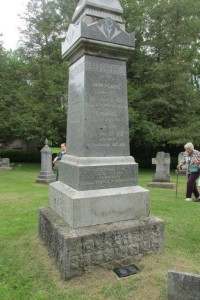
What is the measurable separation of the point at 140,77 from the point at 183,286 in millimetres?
20217

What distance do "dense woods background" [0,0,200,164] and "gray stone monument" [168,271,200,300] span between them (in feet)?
50.0

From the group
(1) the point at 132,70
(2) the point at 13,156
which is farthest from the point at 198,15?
(2) the point at 13,156

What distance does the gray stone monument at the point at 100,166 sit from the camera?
383 cm

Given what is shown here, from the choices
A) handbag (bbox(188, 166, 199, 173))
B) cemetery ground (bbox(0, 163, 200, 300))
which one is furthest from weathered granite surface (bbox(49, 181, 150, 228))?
handbag (bbox(188, 166, 199, 173))

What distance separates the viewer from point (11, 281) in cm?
358

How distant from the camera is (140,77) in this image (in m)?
21.8

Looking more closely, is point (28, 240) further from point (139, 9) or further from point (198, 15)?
point (198, 15)

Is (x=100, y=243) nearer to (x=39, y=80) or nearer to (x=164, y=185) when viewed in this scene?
(x=164, y=185)

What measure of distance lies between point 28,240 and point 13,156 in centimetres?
2265

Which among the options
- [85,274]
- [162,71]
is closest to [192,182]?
[85,274]

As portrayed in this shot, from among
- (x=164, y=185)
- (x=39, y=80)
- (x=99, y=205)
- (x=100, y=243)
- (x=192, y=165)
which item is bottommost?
(x=164, y=185)

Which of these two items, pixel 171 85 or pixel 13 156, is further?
pixel 13 156

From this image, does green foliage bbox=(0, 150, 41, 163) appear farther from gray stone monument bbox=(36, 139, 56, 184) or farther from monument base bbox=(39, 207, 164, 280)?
monument base bbox=(39, 207, 164, 280)

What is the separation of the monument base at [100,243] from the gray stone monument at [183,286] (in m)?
0.98
